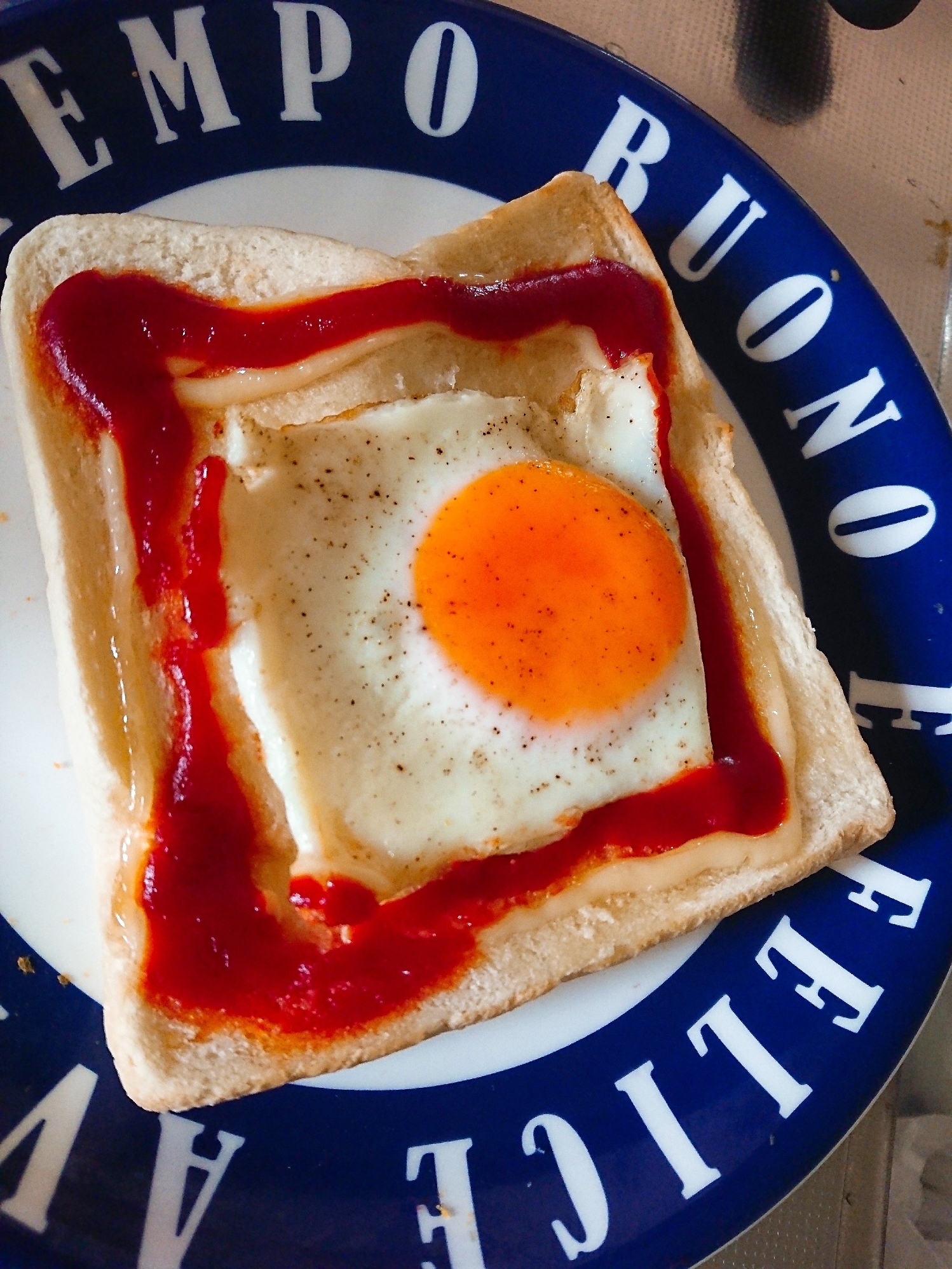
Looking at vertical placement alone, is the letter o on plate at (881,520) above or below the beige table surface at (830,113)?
below

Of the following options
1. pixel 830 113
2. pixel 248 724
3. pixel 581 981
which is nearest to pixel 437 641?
pixel 248 724

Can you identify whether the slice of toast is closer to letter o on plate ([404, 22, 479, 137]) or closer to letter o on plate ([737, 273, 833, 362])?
letter o on plate ([737, 273, 833, 362])

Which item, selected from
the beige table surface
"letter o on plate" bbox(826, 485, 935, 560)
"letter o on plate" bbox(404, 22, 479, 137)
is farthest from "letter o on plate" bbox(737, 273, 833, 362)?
"letter o on plate" bbox(404, 22, 479, 137)

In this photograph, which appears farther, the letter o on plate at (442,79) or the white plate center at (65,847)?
the letter o on plate at (442,79)

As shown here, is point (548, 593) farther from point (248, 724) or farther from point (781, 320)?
point (781, 320)

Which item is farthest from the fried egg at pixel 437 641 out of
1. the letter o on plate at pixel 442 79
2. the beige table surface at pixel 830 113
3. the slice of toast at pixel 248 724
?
the beige table surface at pixel 830 113

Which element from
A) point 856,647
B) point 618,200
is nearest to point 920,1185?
point 856,647

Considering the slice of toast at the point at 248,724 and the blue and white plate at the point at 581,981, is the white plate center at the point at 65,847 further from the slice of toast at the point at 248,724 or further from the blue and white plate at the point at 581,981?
the slice of toast at the point at 248,724

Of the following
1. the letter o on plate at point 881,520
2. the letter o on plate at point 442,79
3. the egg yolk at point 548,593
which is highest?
the letter o on plate at point 442,79
